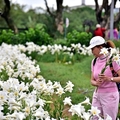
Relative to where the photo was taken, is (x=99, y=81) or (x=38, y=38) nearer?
(x=99, y=81)

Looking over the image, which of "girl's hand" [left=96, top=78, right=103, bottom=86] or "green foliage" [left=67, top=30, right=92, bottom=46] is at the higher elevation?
"girl's hand" [left=96, top=78, right=103, bottom=86]

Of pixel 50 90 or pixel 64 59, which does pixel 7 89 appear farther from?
pixel 64 59

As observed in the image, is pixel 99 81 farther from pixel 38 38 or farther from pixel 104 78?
pixel 38 38

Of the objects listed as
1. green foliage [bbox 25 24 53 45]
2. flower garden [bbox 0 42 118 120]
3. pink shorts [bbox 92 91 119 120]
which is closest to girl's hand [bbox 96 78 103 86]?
pink shorts [bbox 92 91 119 120]

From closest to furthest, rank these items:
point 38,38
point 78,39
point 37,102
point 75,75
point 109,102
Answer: point 37,102 < point 109,102 < point 75,75 < point 38,38 < point 78,39

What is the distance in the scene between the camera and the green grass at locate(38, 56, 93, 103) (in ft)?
29.0

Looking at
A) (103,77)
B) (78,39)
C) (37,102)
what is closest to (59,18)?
(78,39)

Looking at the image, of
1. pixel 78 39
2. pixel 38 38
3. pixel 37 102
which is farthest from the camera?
pixel 78 39

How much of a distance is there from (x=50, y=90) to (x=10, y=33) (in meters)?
12.7

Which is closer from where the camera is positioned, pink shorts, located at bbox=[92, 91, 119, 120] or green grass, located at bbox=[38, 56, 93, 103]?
pink shorts, located at bbox=[92, 91, 119, 120]

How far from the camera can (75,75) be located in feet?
38.6

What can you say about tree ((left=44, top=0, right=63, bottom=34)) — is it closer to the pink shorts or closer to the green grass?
the green grass

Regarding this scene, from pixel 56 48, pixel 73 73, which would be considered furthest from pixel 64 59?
pixel 73 73

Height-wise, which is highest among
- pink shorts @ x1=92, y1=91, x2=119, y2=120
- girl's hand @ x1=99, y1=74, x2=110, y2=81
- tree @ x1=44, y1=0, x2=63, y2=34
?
girl's hand @ x1=99, y1=74, x2=110, y2=81
